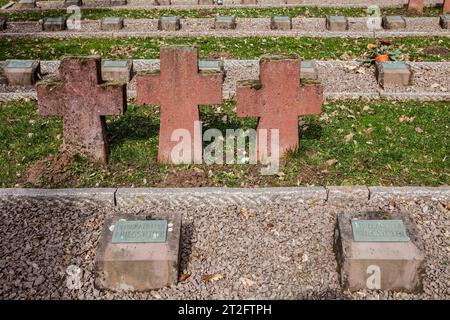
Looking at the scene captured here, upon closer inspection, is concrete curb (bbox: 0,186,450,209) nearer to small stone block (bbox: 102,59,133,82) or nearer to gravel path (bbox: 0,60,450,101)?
gravel path (bbox: 0,60,450,101)

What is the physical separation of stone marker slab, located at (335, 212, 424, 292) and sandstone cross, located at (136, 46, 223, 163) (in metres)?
2.66

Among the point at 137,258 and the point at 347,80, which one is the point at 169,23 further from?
the point at 137,258

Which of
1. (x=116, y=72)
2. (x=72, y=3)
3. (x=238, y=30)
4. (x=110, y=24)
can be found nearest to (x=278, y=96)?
(x=116, y=72)

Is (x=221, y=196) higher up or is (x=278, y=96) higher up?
(x=278, y=96)

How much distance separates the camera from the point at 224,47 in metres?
12.5

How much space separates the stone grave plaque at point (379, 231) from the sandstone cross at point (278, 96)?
2.11 meters

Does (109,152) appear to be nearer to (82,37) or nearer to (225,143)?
(225,143)

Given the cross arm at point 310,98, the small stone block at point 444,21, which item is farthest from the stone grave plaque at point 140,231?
the small stone block at point 444,21

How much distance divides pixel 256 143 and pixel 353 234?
2.42 meters

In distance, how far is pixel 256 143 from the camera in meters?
7.29

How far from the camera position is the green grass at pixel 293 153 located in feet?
22.6

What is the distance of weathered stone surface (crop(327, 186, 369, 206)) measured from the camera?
21.0 ft

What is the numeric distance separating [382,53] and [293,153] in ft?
16.6
